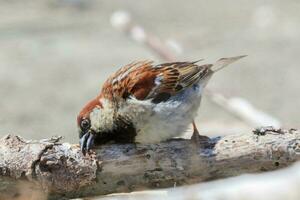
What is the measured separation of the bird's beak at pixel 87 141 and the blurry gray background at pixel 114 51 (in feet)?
7.77

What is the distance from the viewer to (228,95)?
19.4 ft

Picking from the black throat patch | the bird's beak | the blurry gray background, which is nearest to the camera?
the bird's beak

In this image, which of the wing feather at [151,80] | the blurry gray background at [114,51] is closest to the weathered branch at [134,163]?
the wing feather at [151,80]

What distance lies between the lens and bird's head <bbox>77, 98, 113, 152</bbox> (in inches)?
175

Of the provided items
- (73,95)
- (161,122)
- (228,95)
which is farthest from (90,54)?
(161,122)

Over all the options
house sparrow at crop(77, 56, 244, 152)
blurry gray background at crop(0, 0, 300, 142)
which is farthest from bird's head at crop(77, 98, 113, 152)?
blurry gray background at crop(0, 0, 300, 142)

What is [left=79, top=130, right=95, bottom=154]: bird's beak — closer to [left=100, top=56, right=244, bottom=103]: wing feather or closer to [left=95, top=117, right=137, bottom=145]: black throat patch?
[left=95, top=117, right=137, bottom=145]: black throat patch

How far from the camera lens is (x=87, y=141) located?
4.21 m

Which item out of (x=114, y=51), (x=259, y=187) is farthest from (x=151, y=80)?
(x=114, y=51)

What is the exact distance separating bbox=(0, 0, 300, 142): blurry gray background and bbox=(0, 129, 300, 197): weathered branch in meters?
2.63

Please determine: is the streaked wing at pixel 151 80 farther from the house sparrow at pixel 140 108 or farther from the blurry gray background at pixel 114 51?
the blurry gray background at pixel 114 51

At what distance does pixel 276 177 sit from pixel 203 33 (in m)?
5.76

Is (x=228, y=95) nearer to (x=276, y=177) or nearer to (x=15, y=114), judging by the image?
(x=276, y=177)

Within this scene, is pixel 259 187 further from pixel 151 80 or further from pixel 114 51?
pixel 114 51
